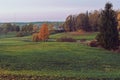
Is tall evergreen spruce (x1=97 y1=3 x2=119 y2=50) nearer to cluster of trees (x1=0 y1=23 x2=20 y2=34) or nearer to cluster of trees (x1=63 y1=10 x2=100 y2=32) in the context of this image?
cluster of trees (x1=63 y1=10 x2=100 y2=32)

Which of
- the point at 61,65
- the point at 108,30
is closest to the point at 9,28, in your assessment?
the point at 108,30

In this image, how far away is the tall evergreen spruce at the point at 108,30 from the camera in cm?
5409

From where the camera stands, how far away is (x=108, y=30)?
5500 centimetres

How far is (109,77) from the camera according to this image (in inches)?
680

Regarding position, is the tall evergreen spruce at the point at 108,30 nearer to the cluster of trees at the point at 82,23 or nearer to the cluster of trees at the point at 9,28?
the cluster of trees at the point at 82,23

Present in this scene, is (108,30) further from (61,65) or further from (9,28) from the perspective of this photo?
(9,28)

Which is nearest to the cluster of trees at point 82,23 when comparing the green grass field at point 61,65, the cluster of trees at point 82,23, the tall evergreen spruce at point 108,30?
the cluster of trees at point 82,23

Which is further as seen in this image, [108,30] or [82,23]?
[82,23]

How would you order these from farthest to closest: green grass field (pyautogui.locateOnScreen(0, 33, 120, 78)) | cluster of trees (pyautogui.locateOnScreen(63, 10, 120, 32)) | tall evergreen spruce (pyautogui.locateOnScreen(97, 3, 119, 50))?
1. cluster of trees (pyautogui.locateOnScreen(63, 10, 120, 32))
2. tall evergreen spruce (pyautogui.locateOnScreen(97, 3, 119, 50))
3. green grass field (pyautogui.locateOnScreen(0, 33, 120, 78))

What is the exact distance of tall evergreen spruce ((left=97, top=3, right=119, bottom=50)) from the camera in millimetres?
54094

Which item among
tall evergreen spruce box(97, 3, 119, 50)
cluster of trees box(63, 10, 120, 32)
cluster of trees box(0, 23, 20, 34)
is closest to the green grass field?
tall evergreen spruce box(97, 3, 119, 50)

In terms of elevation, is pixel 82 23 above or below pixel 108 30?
below

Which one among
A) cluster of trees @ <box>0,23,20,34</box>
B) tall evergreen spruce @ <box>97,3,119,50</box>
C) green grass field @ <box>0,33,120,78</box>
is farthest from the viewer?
cluster of trees @ <box>0,23,20,34</box>

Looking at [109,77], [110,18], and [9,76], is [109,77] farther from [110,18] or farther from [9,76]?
[110,18]
